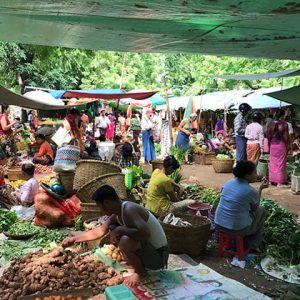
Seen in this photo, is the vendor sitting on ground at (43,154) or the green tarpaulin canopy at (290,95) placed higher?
the green tarpaulin canopy at (290,95)

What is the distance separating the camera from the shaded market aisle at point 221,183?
755 cm

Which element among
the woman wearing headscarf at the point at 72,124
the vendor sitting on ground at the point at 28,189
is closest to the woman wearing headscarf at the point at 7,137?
the woman wearing headscarf at the point at 72,124

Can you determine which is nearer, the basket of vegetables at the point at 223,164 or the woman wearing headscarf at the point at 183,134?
the basket of vegetables at the point at 223,164

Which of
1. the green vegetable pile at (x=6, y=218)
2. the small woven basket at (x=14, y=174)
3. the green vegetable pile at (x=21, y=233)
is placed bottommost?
the green vegetable pile at (x=21, y=233)

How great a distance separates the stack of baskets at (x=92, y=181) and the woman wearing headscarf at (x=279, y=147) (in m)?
4.25

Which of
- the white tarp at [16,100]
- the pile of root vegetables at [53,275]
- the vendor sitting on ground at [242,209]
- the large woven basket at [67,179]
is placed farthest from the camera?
the white tarp at [16,100]

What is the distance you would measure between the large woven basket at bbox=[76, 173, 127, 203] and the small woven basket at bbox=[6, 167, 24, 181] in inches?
155

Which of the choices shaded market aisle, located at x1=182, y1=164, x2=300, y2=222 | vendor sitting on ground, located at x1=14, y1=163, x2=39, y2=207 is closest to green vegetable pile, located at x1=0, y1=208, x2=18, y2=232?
vendor sitting on ground, located at x1=14, y1=163, x2=39, y2=207

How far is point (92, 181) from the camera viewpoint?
18.7 ft

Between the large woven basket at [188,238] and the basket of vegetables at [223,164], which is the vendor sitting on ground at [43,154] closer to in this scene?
the basket of vegetables at [223,164]

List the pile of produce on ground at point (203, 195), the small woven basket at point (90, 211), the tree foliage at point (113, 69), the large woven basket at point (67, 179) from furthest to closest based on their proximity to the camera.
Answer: the tree foliage at point (113, 69) → the pile of produce on ground at point (203, 195) → the large woven basket at point (67, 179) → the small woven basket at point (90, 211)

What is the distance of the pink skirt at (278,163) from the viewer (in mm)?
8852

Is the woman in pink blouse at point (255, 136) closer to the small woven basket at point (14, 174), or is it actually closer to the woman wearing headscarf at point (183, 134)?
the woman wearing headscarf at point (183, 134)

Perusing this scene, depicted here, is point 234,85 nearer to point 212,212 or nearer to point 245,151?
point 245,151
